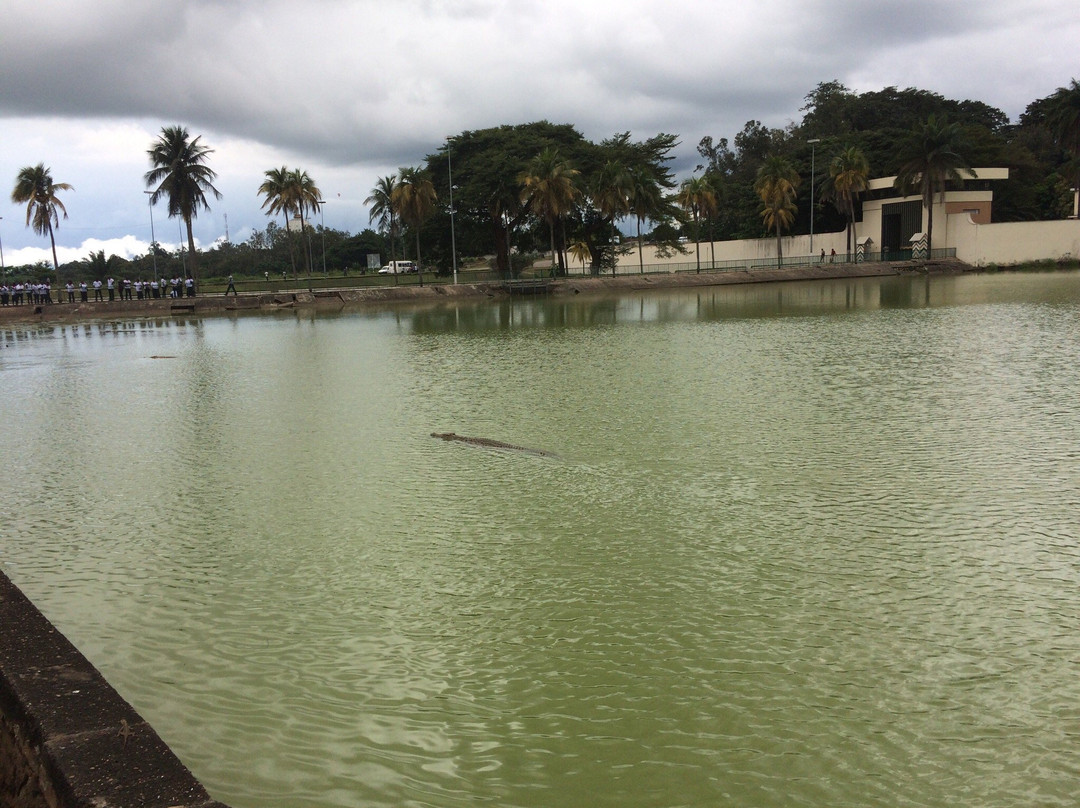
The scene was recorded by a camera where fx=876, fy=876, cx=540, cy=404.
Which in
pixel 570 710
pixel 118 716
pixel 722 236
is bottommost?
pixel 570 710

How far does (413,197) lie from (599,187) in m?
12.0

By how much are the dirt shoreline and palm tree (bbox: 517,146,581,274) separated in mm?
4557

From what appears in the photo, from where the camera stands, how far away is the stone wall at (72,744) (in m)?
3.06

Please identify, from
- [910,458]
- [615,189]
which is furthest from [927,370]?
[615,189]

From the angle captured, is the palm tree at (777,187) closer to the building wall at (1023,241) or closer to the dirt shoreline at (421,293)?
the dirt shoreline at (421,293)

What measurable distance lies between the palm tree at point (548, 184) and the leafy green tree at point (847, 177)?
67.8ft

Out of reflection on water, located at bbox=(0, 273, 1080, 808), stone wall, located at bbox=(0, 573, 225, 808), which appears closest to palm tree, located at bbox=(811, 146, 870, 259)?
reflection on water, located at bbox=(0, 273, 1080, 808)

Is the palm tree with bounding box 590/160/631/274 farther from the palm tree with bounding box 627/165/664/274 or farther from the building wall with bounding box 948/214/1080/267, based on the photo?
the building wall with bounding box 948/214/1080/267

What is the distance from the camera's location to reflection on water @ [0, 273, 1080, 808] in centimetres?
407

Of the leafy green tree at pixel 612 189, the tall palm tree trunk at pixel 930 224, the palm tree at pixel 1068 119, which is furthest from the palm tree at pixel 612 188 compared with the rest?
the palm tree at pixel 1068 119

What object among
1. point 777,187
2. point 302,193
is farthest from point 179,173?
point 777,187

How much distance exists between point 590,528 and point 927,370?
9560 mm

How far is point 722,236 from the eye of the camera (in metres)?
80.2

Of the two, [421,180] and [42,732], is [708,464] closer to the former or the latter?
[42,732]
